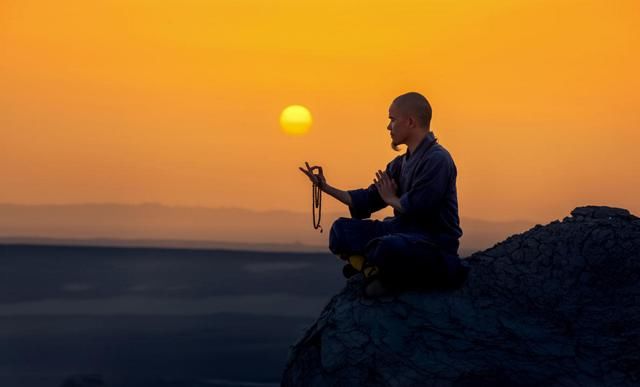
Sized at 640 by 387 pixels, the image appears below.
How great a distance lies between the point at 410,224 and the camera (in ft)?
25.2

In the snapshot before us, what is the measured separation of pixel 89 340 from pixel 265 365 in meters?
5.52

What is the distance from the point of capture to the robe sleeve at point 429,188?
7453 millimetres

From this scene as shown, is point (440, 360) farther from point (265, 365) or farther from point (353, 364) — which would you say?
point (265, 365)

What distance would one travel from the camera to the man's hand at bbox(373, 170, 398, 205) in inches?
300

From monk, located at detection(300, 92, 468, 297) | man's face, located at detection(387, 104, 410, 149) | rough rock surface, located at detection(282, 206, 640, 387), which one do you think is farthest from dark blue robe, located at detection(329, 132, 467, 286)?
rough rock surface, located at detection(282, 206, 640, 387)

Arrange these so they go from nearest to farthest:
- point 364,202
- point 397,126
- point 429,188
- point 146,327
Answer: point 429,188, point 397,126, point 364,202, point 146,327

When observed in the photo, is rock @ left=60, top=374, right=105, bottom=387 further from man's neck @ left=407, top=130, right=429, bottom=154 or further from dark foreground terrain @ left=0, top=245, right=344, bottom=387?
man's neck @ left=407, top=130, right=429, bottom=154

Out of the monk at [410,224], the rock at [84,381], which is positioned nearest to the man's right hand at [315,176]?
the monk at [410,224]

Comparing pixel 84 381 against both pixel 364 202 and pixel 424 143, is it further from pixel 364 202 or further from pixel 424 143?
pixel 424 143

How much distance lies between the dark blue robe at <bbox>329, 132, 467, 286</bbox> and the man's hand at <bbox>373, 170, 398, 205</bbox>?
8cm

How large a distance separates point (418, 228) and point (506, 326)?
953 millimetres

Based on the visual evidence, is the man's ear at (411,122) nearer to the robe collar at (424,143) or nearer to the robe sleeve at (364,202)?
the robe collar at (424,143)

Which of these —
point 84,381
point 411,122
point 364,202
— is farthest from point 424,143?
point 84,381

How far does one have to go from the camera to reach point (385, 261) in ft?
24.5
